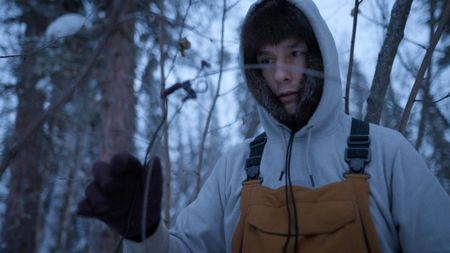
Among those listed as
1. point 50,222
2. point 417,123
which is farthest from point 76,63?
point 417,123

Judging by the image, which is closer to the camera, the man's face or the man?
the man

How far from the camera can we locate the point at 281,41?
5.95 ft

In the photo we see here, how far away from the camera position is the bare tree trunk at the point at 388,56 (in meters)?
2.16

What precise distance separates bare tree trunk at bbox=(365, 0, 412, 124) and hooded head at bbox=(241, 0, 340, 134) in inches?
22.1

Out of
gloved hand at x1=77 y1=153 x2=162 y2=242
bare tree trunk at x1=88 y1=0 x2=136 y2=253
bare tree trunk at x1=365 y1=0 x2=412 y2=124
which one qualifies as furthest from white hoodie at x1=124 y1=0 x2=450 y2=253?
bare tree trunk at x1=88 y1=0 x2=136 y2=253

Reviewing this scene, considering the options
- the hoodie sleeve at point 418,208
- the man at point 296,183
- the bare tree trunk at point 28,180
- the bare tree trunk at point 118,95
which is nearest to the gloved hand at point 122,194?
the man at point 296,183

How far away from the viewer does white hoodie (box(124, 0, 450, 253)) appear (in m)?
1.36

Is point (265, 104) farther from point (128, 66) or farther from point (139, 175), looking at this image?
point (128, 66)

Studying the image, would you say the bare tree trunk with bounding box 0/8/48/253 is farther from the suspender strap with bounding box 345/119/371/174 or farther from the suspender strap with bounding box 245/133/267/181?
the suspender strap with bounding box 345/119/371/174

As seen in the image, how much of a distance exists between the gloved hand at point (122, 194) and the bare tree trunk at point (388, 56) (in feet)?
4.57

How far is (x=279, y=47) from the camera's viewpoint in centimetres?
180

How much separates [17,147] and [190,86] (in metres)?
0.50

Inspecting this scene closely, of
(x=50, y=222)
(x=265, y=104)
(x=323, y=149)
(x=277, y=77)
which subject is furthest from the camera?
(x=50, y=222)

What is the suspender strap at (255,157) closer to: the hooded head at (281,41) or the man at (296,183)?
the man at (296,183)
